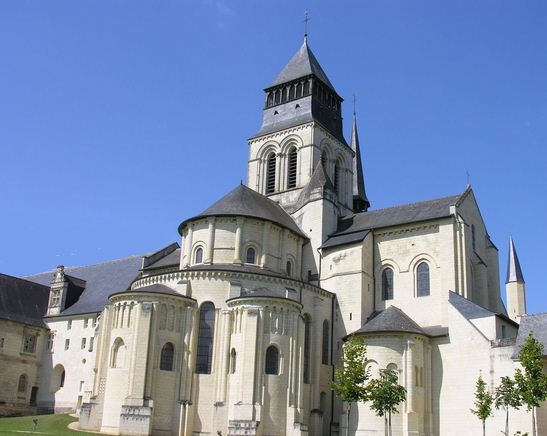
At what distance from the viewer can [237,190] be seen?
1786 inches

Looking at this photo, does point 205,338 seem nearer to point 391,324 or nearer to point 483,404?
point 391,324

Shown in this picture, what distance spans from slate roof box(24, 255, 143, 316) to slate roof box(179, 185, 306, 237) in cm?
1287

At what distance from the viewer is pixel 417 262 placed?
42.5 m

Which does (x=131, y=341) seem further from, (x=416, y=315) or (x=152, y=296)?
(x=416, y=315)

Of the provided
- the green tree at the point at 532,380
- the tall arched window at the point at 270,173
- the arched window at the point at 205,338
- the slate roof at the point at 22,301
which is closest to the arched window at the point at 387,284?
the arched window at the point at 205,338

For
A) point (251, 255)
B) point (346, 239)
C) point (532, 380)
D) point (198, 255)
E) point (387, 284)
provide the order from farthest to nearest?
point (346, 239), point (387, 284), point (198, 255), point (251, 255), point (532, 380)

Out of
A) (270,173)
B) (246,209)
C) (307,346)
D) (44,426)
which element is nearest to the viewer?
(44,426)

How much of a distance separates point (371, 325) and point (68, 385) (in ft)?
87.0

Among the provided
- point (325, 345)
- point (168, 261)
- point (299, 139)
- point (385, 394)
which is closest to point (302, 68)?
point (299, 139)

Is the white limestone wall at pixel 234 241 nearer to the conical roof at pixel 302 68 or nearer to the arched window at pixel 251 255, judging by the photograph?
the arched window at pixel 251 255

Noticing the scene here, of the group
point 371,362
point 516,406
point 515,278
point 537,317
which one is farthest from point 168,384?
point 515,278

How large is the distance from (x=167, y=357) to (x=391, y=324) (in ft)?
42.9

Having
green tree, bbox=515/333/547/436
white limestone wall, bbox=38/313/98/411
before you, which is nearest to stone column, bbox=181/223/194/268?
white limestone wall, bbox=38/313/98/411

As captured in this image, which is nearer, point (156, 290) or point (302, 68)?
point (156, 290)
